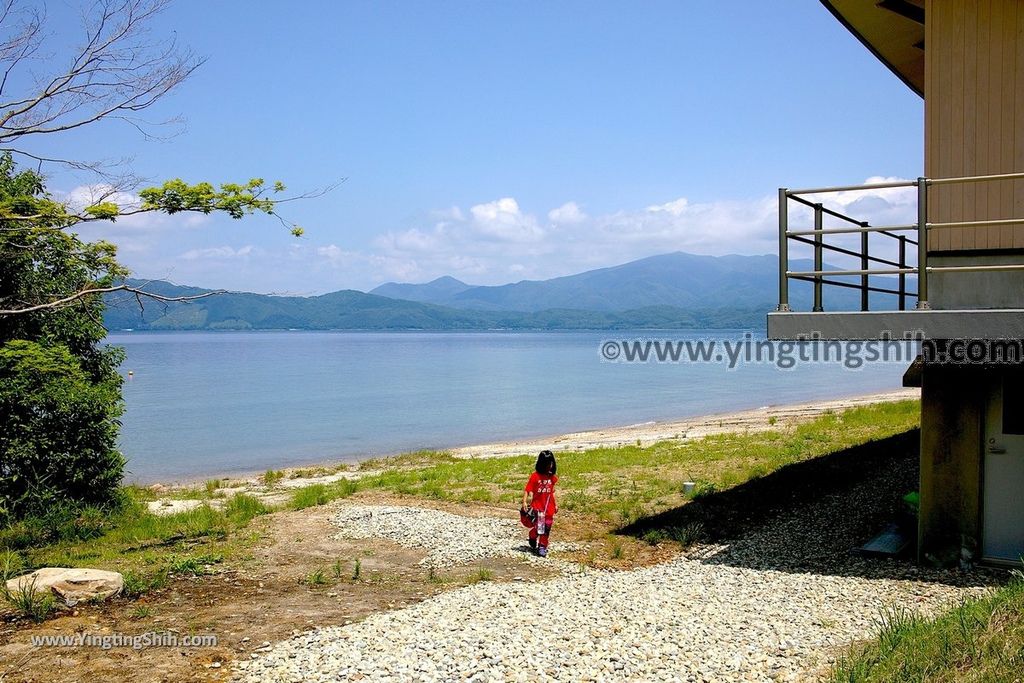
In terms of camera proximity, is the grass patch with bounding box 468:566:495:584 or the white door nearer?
the white door

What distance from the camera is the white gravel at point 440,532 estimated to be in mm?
12945

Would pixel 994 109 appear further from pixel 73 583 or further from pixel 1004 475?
pixel 73 583

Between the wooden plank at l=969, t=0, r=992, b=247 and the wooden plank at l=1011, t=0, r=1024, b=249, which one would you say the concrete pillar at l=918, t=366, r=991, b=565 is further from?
the wooden plank at l=1011, t=0, r=1024, b=249

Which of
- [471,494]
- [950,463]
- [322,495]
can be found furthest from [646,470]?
[950,463]

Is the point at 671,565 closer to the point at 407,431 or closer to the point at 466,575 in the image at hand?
the point at 466,575

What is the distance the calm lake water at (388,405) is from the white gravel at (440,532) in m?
15.8

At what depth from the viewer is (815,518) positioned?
14016mm

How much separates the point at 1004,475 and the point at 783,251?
13.3 feet

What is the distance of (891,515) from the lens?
13.8m

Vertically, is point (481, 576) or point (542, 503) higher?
point (542, 503)

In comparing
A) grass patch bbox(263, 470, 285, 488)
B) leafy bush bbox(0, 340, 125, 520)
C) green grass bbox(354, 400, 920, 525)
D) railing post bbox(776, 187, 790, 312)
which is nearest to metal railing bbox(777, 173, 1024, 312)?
railing post bbox(776, 187, 790, 312)

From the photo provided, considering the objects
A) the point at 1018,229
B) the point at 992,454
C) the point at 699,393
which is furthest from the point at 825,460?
the point at 699,393

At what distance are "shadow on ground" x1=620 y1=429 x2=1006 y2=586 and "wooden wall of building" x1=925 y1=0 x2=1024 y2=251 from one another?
14.0ft

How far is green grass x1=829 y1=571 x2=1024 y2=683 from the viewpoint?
245 inches
